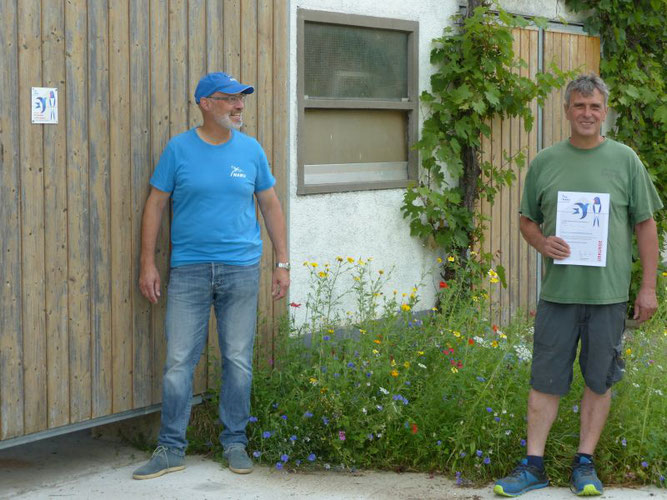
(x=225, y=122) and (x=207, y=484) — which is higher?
(x=225, y=122)

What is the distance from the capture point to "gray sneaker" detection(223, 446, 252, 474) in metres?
5.52

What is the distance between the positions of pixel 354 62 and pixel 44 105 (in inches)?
112

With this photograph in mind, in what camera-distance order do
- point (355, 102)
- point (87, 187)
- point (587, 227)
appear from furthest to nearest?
1. point (355, 102)
2. point (87, 187)
3. point (587, 227)

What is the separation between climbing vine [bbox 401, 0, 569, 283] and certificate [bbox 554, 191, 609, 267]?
2.51 metres

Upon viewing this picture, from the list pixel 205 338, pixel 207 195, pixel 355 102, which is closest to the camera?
pixel 207 195

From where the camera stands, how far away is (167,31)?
5676 millimetres

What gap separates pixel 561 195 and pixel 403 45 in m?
2.90

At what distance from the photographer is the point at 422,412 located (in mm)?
5773

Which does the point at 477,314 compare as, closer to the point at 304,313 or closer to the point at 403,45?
the point at 304,313

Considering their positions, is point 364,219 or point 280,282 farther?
point 364,219

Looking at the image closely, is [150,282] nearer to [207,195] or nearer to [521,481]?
[207,195]

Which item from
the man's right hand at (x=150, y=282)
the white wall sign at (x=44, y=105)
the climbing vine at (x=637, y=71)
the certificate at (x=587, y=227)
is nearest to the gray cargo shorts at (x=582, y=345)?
the certificate at (x=587, y=227)

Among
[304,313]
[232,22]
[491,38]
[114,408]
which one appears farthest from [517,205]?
[114,408]

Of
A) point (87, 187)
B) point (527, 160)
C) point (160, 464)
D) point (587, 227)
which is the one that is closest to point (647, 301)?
point (587, 227)
